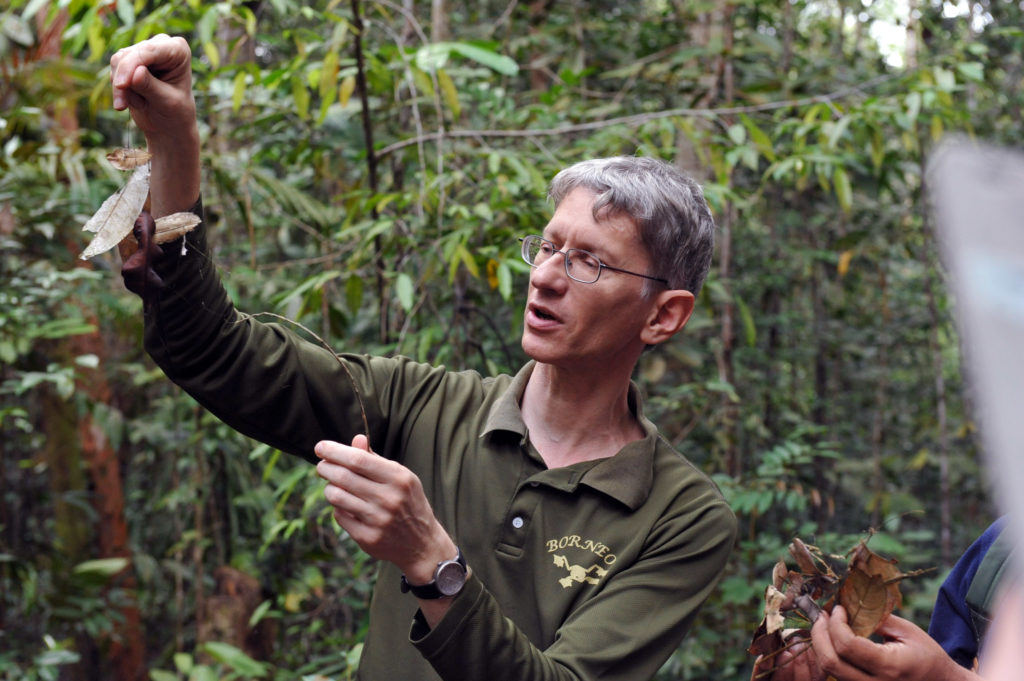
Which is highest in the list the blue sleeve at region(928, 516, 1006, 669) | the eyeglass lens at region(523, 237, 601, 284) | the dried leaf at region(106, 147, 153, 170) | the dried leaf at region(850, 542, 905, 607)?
the dried leaf at region(106, 147, 153, 170)

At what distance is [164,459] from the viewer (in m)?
5.25

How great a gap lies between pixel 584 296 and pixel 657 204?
9.2 inches

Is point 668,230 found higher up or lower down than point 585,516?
higher up

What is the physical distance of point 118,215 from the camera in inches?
60.0

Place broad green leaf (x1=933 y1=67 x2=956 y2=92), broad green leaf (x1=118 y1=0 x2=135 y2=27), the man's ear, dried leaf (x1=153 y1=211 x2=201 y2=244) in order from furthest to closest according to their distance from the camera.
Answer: broad green leaf (x1=933 y1=67 x2=956 y2=92) < broad green leaf (x1=118 y1=0 x2=135 y2=27) < the man's ear < dried leaf (x1=153 y1=211 x2=201 y2=244)

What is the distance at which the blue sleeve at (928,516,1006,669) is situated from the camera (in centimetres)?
181

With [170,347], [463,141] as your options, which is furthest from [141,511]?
[170,347]

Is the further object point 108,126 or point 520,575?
point 108,126

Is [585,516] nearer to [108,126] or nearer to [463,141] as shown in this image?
[463,141]

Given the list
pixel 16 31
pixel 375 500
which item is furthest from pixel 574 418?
pixel 16 31

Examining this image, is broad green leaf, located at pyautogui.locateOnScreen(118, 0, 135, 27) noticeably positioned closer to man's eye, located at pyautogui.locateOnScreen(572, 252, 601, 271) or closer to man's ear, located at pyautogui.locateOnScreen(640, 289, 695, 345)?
man's eye, located at pyautogui.locateOnScreen(572, 252, 601, 271)

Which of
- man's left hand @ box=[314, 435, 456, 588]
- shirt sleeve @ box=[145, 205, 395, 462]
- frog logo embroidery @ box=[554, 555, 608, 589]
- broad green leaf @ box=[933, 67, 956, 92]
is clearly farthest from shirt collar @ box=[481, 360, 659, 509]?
broad green leaf @ box=[933, 67, 956, 92]

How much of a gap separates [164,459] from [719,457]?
3.00 meters

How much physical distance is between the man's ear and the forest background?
93 centimetres
